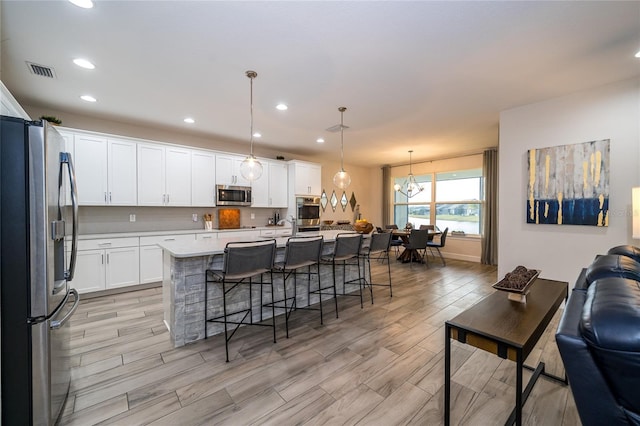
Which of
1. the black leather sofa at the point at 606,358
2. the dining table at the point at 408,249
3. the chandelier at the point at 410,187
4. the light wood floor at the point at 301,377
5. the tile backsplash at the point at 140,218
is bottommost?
the light wood floor at the point at 301,377

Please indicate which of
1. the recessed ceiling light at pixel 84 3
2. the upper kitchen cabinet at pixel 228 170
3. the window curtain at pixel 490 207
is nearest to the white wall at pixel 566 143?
the window curtain at pixel 490 207

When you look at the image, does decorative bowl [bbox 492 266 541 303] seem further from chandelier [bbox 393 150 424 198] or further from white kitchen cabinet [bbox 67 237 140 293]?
chandelier [bbox 393 150 424 198]

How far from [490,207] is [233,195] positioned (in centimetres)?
595

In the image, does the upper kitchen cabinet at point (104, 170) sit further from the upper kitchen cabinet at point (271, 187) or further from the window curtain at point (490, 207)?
the window curtain at point (490, 207)

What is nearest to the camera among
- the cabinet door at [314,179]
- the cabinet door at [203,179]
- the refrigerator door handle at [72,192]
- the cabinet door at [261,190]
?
the refrigerator door handle at [72,192]

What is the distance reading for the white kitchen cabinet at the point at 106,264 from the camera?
3.65m

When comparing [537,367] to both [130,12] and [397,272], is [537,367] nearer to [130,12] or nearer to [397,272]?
[397,272]

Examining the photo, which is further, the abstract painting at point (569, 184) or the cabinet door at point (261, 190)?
the cabinet door at point (261, 190)

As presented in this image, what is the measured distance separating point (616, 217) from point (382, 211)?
18.8ft

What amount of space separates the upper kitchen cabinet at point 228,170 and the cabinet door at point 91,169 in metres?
1.73

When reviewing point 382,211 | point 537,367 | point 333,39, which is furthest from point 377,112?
point 382,211

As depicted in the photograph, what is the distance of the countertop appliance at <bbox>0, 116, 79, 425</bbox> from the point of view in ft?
4.25

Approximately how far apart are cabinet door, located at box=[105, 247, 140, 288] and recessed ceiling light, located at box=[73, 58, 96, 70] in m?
2.50

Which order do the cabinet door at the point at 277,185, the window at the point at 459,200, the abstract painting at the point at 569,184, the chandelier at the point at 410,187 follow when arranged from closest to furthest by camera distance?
the abstract painting at the point at 569,184 → the cabinet door at the point at 277,185 → the window at the point at 459,200 → the chandelier at the point at 410,187
